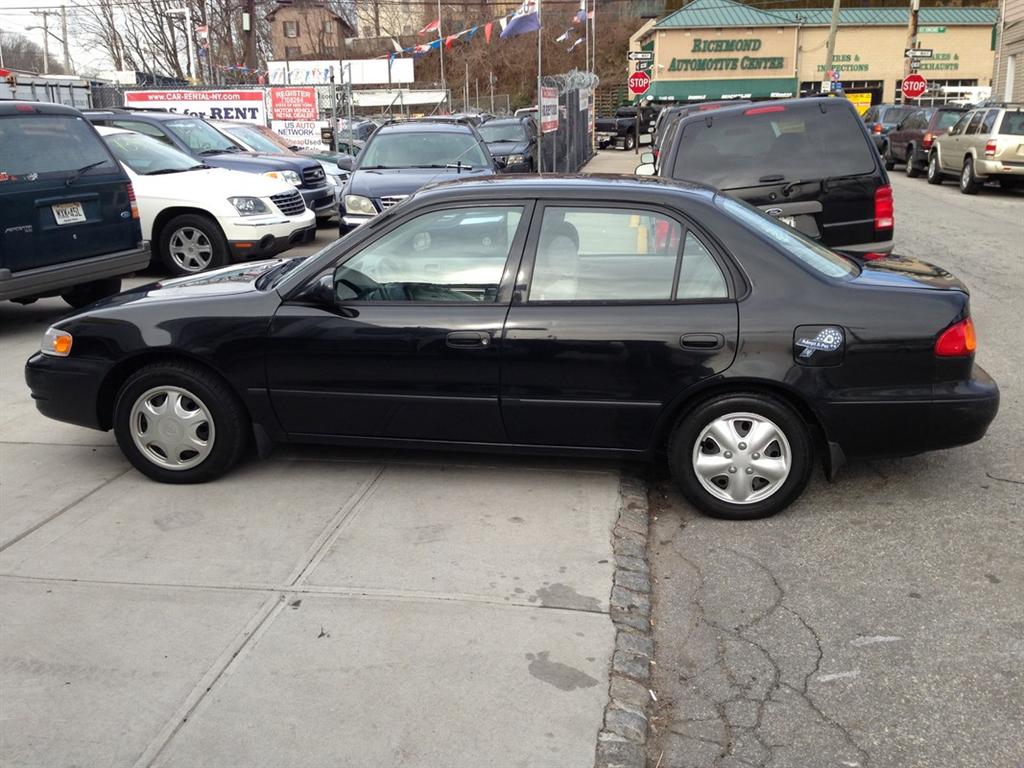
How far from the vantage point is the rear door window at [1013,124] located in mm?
19594

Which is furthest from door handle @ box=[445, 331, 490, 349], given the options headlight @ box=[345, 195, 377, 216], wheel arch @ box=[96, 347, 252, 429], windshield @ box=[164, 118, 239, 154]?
windshield @ box=[164, 118, 239, 154]

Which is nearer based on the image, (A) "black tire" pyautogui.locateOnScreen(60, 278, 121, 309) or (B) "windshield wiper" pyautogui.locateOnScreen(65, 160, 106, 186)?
(B) "windshield wiper" pyautogui.locateOnScreen(65, 160, 106, 186)

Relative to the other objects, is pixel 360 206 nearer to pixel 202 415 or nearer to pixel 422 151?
pixel 422 151

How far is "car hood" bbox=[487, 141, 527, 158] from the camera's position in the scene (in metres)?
20.3

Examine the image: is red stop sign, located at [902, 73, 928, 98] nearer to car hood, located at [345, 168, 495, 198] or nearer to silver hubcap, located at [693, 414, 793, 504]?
car hood, located at [345, 168, 495, 198]

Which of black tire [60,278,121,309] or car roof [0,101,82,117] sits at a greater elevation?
car roof [0,101,82,117]

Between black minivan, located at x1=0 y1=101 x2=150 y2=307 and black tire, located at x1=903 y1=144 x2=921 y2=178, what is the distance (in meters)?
22.7

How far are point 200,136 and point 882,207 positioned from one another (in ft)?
32.8

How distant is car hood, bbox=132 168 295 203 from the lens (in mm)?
10883

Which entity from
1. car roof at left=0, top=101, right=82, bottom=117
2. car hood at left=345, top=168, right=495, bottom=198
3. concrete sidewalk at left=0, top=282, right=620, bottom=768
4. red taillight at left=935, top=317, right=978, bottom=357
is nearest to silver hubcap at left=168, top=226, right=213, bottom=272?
car hood at left=345, top=168, right=495, bottom=198

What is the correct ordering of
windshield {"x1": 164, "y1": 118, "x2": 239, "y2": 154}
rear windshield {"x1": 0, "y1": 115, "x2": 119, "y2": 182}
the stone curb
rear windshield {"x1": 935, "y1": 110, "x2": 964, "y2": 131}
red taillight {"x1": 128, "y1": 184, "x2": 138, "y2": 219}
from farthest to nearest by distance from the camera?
1. rear windshield {"x1": 935, "y1": 110, "x2": 964, "y2": 131}
2. windshield {"x1": 164, "y1": 118, "x2": 239, "y2": 154}
3. red taillight {"x1": 128, "y1": 184, "x2": 138, "y2": 219}
4. rear windshield {"x1": 0, "y1": 115, "x2": 119, "y2": 182}
5. the stone curb

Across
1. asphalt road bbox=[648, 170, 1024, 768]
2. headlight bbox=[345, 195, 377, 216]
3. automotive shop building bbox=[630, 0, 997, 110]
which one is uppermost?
automotive shop building bbox=[630, 0, 997, 110]

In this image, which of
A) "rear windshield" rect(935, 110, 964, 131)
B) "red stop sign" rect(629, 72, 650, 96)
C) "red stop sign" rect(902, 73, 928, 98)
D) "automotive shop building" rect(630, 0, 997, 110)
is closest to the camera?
"rear windshield" rect(935, 110, 964, 131)

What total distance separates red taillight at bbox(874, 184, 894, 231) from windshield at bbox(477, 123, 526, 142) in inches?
621
